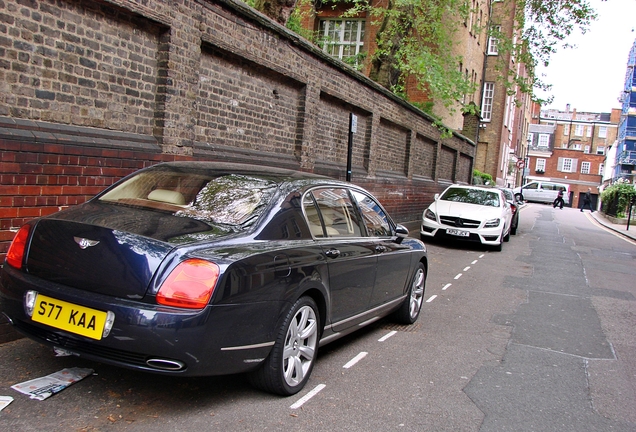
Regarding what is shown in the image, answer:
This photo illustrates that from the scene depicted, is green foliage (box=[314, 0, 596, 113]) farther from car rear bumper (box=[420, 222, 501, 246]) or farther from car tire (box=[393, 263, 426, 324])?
car tire (box=[393, 263, 426, 324])

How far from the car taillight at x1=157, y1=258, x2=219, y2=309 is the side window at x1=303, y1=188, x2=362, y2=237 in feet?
4.07

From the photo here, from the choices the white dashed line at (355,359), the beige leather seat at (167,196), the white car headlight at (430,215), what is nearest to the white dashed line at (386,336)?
the white dashed line at (355,359)

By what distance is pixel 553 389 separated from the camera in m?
4.47

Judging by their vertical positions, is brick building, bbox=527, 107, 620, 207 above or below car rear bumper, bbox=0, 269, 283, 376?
above

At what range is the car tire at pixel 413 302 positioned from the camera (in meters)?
6.08

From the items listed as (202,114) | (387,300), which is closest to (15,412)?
(387,300)

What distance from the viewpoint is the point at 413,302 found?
6266mm

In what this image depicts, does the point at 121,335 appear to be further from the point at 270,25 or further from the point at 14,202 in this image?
the point at 270,25

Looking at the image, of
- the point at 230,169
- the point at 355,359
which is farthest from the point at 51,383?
the point at 355,359

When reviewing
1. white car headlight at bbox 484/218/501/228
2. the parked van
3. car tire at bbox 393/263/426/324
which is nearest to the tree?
white car headlight at bbox 484/218/501/228

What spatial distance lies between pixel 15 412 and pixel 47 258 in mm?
918

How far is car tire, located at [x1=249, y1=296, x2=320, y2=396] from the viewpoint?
3.63 metres

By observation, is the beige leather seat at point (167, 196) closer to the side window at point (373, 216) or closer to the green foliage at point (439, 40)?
the side window at point (373, 216)

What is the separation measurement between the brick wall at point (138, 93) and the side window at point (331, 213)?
2401 mm
